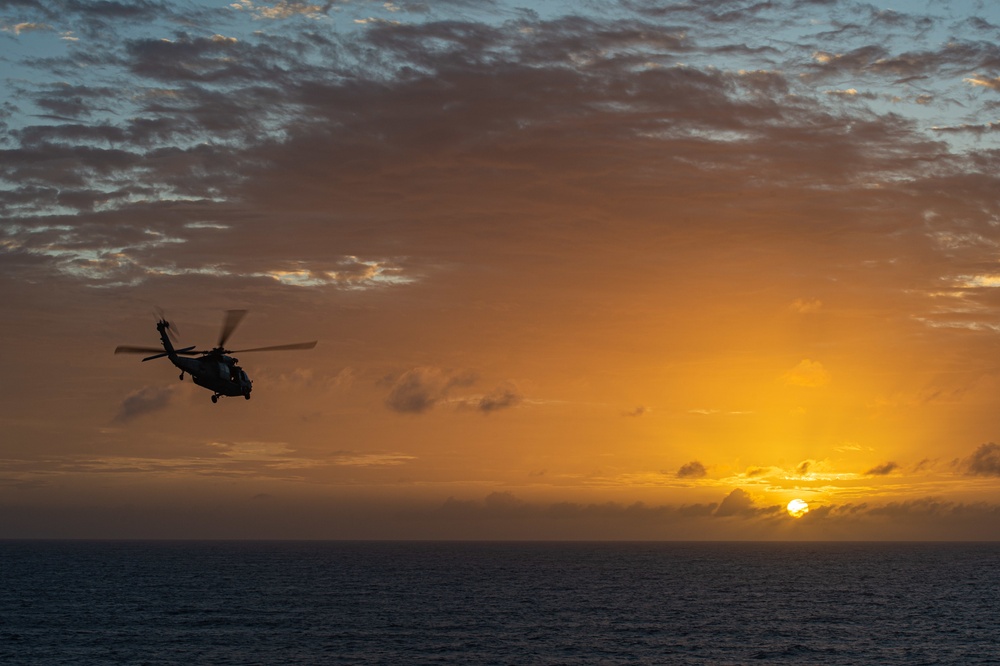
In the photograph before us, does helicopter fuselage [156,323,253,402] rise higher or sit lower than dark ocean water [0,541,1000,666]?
higher

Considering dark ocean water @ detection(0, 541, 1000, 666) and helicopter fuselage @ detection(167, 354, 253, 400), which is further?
dark ocean water @ detection(0, 541, 1000, 666)

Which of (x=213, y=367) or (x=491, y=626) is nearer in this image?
(x=213, y=367)

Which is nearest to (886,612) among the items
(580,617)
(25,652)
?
(580,617)

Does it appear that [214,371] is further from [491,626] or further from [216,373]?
[491,626]

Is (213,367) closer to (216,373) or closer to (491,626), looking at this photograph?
(216,373)

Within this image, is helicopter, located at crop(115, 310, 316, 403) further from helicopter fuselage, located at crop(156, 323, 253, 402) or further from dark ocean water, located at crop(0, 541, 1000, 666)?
dark ocean water, located at crop(0, 541, 1000, 666)

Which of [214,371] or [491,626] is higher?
[214,371]

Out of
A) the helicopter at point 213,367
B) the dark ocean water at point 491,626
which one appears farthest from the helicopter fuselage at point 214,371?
the dark ocean water at point 491,626

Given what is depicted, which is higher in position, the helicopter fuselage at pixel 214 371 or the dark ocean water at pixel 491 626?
the helicopter fuselage at pixel 214 371

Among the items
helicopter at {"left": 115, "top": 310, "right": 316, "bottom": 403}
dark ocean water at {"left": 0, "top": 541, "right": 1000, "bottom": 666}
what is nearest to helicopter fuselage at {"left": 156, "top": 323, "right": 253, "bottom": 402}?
helicopter at {"left": 115, "top": 310, "right": 316, "bottom": 403}

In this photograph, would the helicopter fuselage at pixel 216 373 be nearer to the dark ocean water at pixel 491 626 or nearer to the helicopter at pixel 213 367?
the helicopter at pixel 213 367

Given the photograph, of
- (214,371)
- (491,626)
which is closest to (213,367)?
(214,371)

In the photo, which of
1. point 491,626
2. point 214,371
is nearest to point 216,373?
point 214,371

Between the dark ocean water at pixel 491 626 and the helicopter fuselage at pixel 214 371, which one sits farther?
the dark ocean water at pixel 491 626
